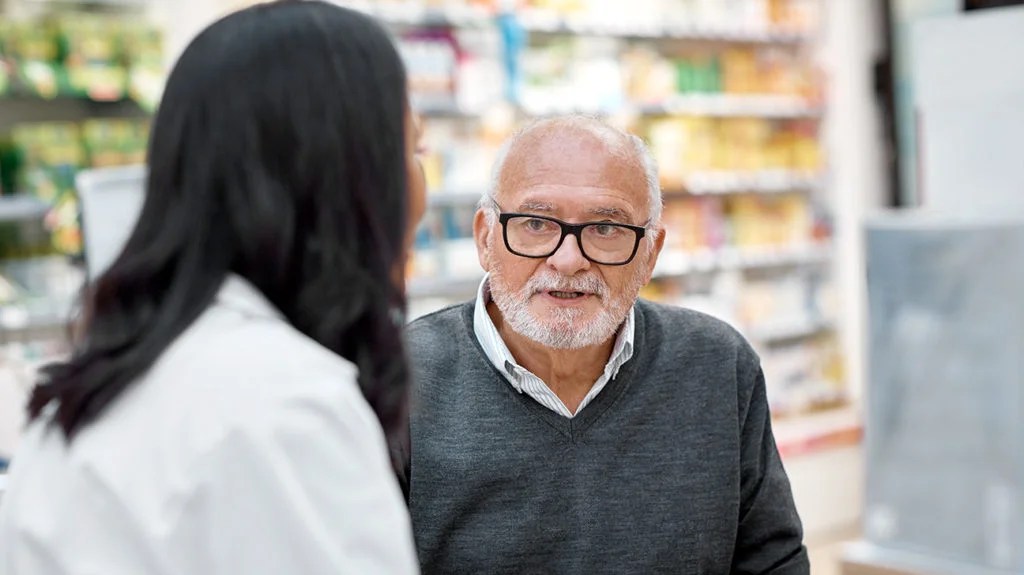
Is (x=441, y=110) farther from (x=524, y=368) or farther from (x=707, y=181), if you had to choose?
(x=524, y=368)

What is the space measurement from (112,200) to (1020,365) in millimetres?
2526

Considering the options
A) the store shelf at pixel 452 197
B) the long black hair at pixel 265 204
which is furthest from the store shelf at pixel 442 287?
the long black hair at pixel 265 204

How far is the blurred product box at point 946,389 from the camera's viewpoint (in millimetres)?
3338

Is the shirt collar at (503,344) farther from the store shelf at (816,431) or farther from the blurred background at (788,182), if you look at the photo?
the store shelf at (816,431)

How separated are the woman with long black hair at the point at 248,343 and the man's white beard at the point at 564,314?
795 mm

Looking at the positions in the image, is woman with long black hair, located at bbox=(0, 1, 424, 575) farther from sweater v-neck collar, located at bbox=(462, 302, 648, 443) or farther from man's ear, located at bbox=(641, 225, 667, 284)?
man's ear, located at bbox=(641, 225, 667, 284)

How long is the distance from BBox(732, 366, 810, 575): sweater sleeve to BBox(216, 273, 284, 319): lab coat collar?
117 cm

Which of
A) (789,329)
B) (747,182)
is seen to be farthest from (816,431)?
(747,182)

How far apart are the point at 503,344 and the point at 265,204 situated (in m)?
0.98

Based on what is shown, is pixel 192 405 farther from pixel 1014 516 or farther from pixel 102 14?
pixel 102 14

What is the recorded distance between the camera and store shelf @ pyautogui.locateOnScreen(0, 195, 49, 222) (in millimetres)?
4094

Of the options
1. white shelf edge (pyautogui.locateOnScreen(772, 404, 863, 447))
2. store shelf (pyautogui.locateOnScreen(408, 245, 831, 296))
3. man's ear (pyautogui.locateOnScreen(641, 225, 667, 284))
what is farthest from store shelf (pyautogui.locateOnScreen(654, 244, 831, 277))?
man's ear (pyautogui.locateOnScreen(641, 225, 667, 284))

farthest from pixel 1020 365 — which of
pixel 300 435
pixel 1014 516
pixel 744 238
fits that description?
pixel 744 238

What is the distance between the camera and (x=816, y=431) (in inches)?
241
